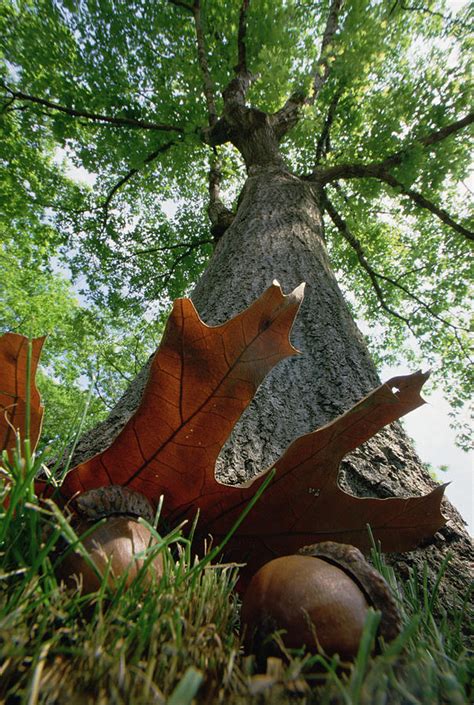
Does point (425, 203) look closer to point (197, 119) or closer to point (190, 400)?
point (197, 119)

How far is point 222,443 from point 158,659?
0.33m

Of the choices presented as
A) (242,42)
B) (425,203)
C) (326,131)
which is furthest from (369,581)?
(326,131)

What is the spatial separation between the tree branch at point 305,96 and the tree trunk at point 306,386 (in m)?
2.54

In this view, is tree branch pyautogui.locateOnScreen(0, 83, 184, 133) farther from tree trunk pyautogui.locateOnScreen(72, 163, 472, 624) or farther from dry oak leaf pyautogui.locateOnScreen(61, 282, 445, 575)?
dry oak leaf pyautogui.locateOnScreen(61, 282, 445, 575)

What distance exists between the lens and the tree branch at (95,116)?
4695 mm

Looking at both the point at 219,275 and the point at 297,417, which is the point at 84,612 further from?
the point at 219,275

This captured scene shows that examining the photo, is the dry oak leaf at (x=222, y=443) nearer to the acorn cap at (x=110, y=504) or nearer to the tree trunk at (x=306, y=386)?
the acorn cap at (x=110, y=504)

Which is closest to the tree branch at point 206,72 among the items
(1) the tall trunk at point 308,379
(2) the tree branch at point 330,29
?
(2) the tree branch at point 330,29

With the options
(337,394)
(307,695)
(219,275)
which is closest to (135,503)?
(307,695)

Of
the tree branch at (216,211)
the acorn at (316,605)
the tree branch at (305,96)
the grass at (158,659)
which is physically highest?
the tree branch at (305,96)

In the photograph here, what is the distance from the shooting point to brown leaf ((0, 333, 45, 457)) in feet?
2.11

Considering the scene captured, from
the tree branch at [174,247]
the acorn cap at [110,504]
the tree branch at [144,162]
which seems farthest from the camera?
the tree branch at [174,247]

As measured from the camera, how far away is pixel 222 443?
0.65 m

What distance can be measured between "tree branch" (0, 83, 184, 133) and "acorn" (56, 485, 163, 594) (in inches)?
216
